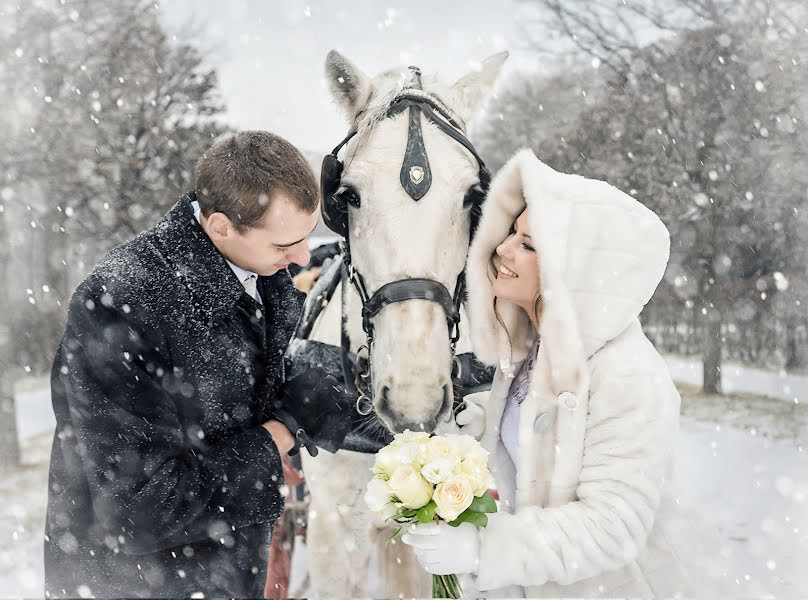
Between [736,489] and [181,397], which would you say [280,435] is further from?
[736,489]

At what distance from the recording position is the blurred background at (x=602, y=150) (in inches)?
247

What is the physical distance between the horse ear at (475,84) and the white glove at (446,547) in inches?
72.3

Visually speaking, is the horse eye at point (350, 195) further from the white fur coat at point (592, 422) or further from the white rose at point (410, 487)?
the white rose at point (410, 487)

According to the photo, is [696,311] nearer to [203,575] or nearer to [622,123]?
[622,123]

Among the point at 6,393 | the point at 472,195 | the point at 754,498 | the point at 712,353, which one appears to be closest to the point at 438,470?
the point at 472,195

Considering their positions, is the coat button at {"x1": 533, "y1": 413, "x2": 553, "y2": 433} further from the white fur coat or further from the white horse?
the white horse

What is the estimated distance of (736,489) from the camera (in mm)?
6586

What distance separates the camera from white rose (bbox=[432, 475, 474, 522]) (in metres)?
1.36

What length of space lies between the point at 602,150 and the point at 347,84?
5098mm

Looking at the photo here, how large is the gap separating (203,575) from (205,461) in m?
0.40

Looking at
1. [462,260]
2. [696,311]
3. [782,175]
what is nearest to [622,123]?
[782,175]

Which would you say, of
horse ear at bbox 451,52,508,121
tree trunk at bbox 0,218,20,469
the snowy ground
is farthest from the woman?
tree trunk at bbox 0,218,20,469

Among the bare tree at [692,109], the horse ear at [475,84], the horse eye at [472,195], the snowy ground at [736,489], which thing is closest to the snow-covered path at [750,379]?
the snowy ground at [736,489]

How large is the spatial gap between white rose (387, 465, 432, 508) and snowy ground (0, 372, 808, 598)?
12.6ft
